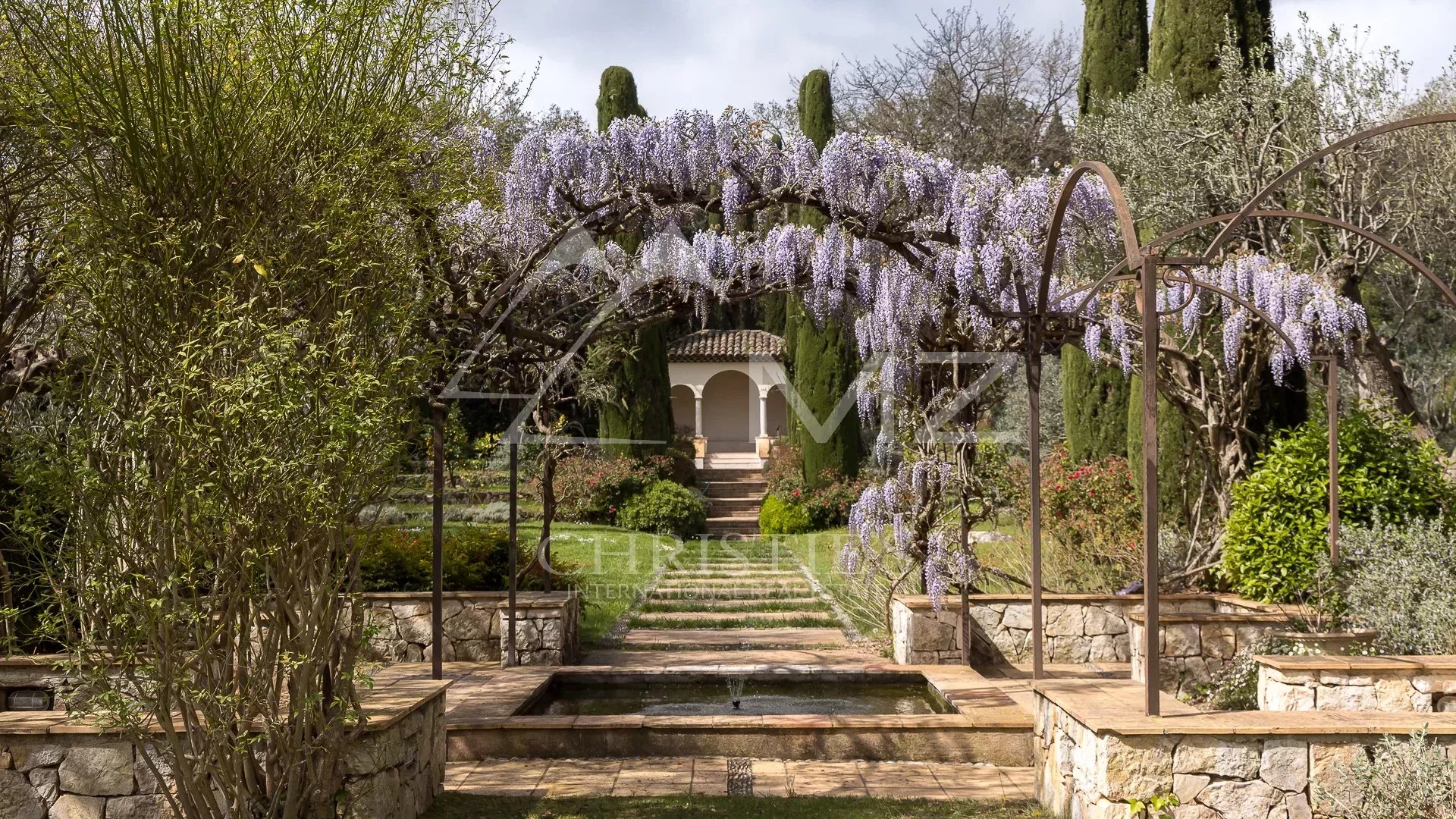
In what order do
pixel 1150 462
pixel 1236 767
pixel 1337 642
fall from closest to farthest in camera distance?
1. pixel 1236 767
2. pixel 1150 462
3. pixel 1337 642

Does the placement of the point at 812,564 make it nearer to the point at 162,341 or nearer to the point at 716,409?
the point at 162,341

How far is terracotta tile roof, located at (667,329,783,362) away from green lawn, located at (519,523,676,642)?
7275mm

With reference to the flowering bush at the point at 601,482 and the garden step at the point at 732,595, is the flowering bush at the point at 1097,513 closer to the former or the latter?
the garden step at the point at 732,595

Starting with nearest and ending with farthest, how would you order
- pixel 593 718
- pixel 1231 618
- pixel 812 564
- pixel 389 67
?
pixel 389 67, pixel 593 718, pixel 1231 618, pixel 812 564

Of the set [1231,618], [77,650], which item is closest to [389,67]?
[77,650]

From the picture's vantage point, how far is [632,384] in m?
16.3

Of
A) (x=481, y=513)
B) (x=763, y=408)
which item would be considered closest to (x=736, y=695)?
(x=481, y=513)

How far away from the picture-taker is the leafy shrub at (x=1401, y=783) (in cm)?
331

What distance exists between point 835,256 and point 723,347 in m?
14.9

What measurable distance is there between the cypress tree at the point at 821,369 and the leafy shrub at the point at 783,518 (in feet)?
2.28

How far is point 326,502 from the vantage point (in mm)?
3346

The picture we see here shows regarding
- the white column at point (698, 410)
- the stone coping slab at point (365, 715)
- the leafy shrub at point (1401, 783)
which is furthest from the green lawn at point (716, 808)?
the white column at point (698, 410)

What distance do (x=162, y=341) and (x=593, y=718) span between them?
113 inches

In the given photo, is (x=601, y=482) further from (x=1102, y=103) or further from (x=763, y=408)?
(x=1102, y=103)
